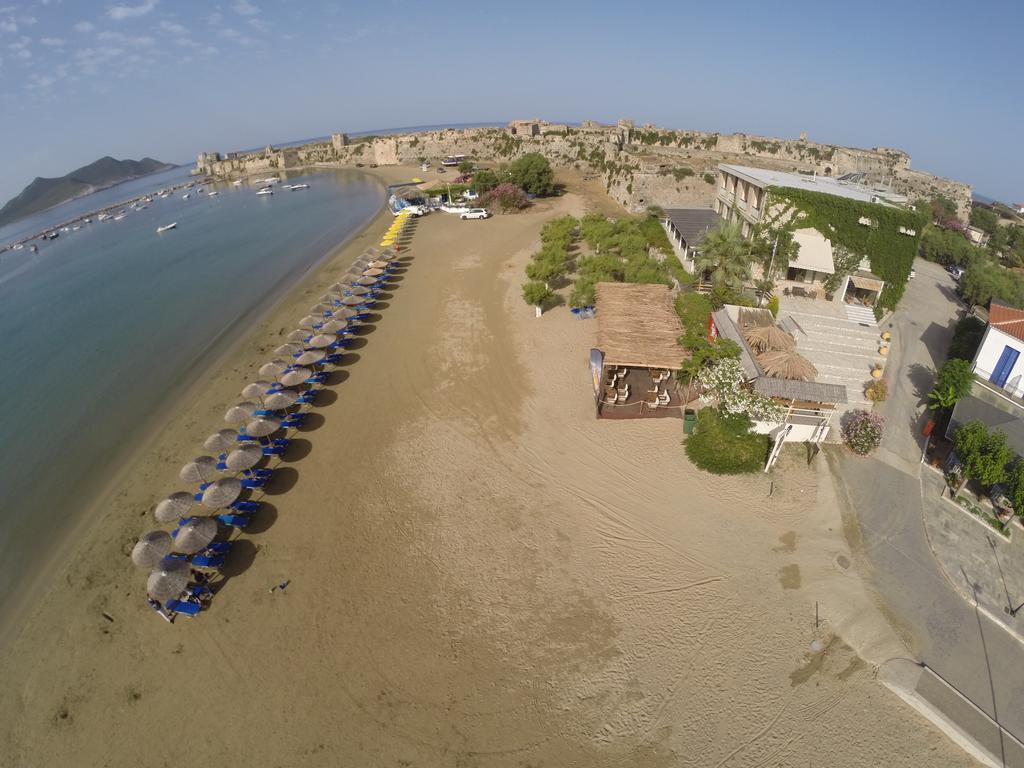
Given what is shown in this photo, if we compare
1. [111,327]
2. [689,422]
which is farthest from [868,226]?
[111,327]

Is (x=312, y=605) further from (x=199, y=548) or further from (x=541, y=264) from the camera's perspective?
(x=541, y=264)

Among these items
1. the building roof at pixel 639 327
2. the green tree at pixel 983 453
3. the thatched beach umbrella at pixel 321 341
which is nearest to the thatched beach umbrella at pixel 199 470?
the thatched beach umbrella at pixel 321 341

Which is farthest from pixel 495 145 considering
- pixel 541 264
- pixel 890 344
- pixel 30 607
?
pixel 30 607

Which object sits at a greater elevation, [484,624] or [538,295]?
[538,295]

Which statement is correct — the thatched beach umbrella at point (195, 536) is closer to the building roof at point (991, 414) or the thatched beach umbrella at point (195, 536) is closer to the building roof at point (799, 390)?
the building roof at point (799, 390)

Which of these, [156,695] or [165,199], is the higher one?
[165,199]

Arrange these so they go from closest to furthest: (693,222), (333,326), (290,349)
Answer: (290,349), (333,326), (693,222)

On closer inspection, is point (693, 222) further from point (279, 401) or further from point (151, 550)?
point (151, 550)
